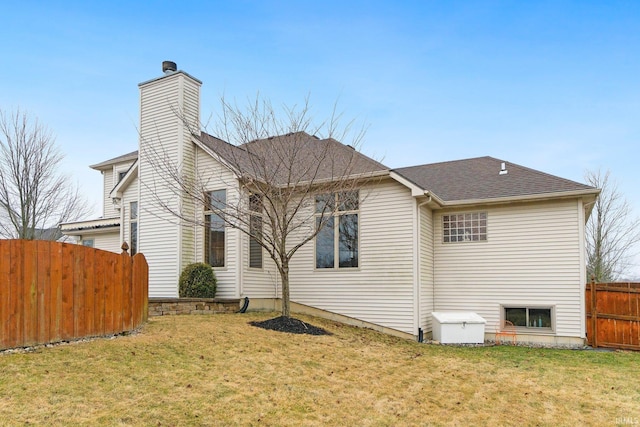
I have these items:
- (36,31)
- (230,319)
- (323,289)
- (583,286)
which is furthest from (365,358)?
(36,31)

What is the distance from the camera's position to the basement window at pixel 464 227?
1222 centimetres

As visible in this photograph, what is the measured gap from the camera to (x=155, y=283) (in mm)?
12258

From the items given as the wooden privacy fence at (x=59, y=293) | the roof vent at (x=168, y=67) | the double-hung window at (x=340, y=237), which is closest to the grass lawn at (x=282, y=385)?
the wooden privacy fence at (x=59, y=293)

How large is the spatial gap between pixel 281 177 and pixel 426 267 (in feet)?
14.7

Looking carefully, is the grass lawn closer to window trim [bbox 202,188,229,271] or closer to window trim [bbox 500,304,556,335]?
window trim [bbox 500,304,556,335]

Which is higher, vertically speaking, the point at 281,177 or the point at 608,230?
the point at 281,177

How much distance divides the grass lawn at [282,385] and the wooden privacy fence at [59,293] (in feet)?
1.00

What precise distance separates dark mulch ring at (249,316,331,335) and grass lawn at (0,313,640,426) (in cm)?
50

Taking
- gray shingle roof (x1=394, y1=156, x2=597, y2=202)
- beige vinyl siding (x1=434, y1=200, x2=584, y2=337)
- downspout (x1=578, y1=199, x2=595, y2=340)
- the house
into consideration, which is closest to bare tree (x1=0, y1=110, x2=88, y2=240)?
the house

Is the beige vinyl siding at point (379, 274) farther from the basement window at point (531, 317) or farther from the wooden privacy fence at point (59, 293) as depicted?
the wooden privacy fence at point (59, 293)

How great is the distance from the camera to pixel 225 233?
11.9 metres

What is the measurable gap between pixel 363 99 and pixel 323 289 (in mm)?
5084

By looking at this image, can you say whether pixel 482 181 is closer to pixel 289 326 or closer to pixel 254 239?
pixel 254 239

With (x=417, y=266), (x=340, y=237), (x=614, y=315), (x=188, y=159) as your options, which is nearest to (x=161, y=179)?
(x=188, y=159)
